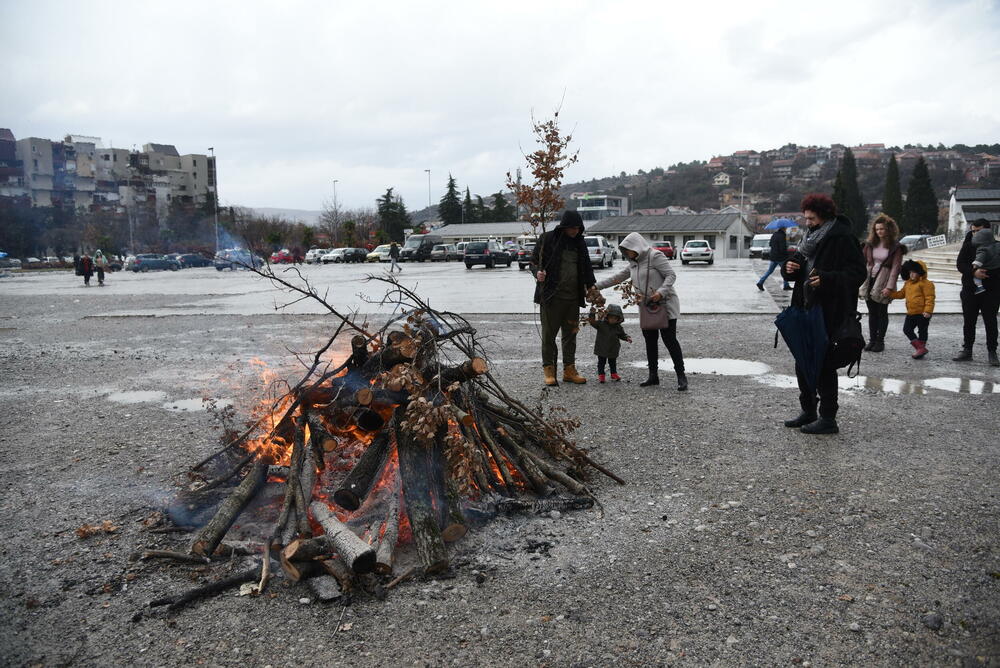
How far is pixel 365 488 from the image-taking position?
3.88 metres

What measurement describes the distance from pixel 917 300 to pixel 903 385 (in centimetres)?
210

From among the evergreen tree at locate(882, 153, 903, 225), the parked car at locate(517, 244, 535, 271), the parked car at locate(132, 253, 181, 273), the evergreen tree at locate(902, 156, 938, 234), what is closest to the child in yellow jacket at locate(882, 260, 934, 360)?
the parked car at locate(517, 244, 535, 271)

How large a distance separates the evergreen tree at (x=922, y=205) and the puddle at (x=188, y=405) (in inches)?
3448

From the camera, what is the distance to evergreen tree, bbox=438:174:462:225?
104m

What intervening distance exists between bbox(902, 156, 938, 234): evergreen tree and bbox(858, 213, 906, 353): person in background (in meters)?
81.3

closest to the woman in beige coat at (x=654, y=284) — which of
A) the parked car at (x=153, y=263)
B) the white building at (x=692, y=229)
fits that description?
the parked car at (x=153, y=263)

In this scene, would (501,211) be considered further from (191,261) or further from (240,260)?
(240,260)

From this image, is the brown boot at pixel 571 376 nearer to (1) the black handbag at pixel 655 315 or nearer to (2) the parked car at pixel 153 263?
(1) the black handbag at pixel 655 315

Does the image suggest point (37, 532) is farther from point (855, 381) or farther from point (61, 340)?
point (61, 340)

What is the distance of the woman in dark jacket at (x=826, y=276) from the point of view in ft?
17.7

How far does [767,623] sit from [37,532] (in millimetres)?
3925

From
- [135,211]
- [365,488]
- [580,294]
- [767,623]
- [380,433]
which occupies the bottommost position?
[767,623]

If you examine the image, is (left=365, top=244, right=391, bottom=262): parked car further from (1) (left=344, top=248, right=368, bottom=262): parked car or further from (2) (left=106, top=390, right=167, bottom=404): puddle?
(2) (left=106, top=390, right=167, bottom=404): puddle

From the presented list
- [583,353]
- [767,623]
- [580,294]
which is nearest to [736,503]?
[767,623]
